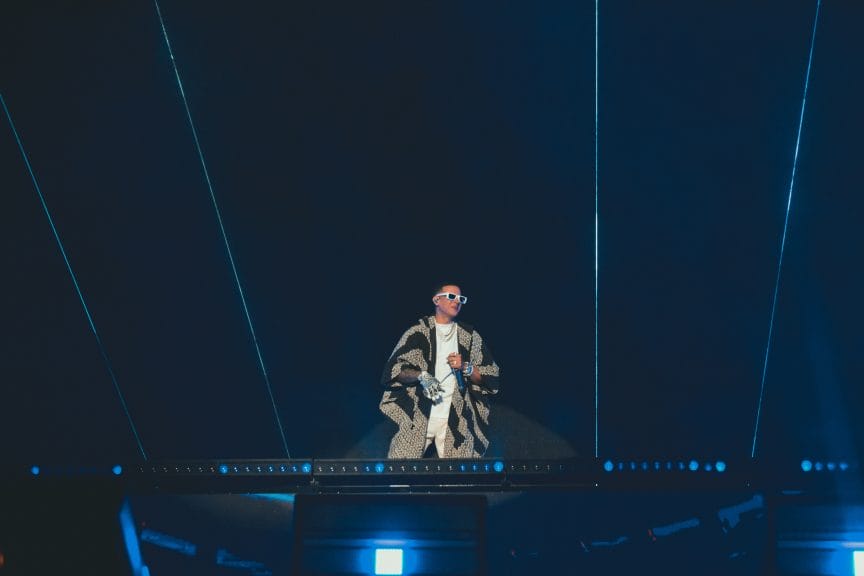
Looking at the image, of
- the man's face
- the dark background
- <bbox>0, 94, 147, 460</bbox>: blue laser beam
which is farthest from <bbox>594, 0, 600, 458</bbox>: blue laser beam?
<bbox>0, 94, 147, 460</bbox>: blue laser beam

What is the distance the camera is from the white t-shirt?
391cm

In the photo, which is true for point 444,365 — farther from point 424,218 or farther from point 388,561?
point 388,561

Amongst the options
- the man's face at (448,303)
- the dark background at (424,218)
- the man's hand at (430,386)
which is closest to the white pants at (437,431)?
the man's hand at (430,386)

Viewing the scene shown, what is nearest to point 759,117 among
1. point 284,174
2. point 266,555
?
point 284,174

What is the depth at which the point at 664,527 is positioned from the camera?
2.06 m

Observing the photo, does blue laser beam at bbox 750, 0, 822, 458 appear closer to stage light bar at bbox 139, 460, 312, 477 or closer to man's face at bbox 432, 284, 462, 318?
man's face at bbox 432, 284, 462, 318

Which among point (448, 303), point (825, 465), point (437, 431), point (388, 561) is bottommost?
point (388, 561)

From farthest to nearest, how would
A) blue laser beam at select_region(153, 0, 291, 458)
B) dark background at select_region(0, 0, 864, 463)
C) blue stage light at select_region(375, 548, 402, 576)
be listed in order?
blue laser beam at select_region(153, 0, 291, 458) < dark background at select_region(0, 0, 864, 463) < blue stage light at select_region(375, 548, 402, 576)

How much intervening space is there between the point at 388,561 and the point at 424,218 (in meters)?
3.57

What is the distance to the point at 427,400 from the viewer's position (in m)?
3.90

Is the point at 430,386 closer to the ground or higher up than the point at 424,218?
closer to the ground

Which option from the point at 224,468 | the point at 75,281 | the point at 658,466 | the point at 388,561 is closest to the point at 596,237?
the point at 75,281

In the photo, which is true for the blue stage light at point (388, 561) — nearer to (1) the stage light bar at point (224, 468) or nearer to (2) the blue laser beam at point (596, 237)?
(1) the stage light bar at point (224, 468)

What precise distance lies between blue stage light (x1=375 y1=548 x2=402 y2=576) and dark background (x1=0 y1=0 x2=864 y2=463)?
3218mm
